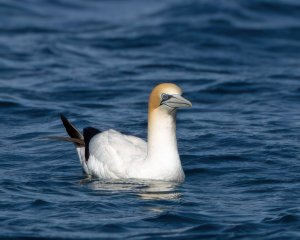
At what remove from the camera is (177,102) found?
516 inches

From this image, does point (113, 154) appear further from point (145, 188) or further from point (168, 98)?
point (168, 98)

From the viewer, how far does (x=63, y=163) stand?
599 inches

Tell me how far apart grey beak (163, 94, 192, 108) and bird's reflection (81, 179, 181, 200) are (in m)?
1.08

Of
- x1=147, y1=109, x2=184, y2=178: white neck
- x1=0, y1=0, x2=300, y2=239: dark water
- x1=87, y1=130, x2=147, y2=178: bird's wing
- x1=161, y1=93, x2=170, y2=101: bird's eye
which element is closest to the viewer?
x1=0, y1=0, x2=300, y2=239: dark water

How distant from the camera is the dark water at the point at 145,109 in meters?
11.9

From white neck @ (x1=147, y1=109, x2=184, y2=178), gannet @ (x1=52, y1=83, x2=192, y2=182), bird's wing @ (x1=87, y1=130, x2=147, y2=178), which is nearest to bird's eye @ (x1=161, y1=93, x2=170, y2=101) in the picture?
gannet @ (x1=52, y1=83, x2=192, y2=182)

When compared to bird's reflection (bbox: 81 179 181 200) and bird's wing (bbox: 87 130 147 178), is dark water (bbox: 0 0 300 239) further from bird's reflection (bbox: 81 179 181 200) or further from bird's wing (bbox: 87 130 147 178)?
bird's wing (bbox: 87 130 147 178)

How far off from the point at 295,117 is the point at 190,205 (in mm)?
6803

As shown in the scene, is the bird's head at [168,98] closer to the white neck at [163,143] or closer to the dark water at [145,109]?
the white neck at [163,143]

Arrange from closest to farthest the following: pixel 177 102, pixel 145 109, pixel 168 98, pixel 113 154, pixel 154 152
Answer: pixel 177 102
pixel 168 98
pixel 154 152
pixel 113 154
pixel 145 109

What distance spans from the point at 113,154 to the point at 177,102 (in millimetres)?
1398

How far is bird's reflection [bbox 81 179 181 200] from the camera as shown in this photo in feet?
42.4

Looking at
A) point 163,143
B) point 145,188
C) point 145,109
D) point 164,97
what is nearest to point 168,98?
point 164,97

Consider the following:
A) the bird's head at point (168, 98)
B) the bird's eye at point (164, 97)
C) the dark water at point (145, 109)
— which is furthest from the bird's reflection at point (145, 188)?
the bird's eye at point (164, 97)
